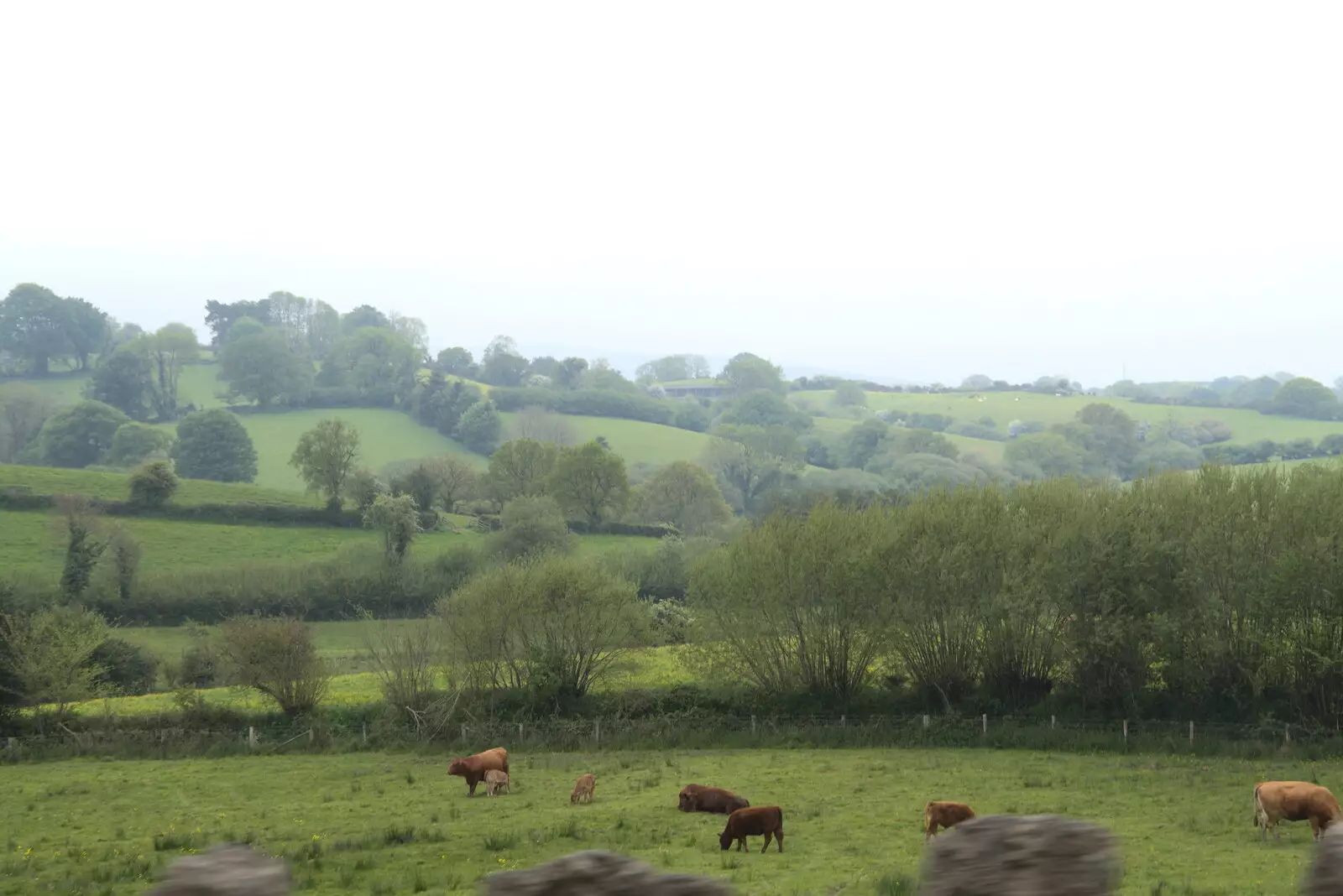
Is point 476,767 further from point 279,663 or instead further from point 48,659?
point 48,659

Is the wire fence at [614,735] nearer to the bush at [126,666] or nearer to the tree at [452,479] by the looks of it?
the bush at [126,666]

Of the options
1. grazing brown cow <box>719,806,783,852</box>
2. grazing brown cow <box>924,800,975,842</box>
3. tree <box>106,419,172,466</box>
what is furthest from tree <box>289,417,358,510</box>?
grazing brown cow <box>924,800,975,842</box>

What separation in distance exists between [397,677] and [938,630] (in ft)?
70.1

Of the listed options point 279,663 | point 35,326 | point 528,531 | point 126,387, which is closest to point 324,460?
point 528,531

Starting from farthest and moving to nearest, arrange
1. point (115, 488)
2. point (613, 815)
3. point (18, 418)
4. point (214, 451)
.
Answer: point (18, 418) → point (214, 451) → point (115, 488) → point (613, 815)

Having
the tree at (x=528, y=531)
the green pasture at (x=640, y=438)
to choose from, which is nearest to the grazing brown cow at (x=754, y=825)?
the tree at (x=528, y=531)

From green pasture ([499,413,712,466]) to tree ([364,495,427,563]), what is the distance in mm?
60962

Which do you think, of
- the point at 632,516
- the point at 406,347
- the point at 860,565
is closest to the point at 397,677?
the point at 860,565

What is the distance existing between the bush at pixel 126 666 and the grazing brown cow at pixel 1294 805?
4549 centimetres

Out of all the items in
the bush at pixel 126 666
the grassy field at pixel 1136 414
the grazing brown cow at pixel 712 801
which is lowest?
the bush at pixel 126 666

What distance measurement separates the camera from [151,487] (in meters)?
77.8

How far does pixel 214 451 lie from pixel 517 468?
113 feet

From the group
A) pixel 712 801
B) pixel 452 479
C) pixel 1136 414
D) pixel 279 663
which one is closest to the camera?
pixel 712 801

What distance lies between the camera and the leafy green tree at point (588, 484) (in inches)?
3590
